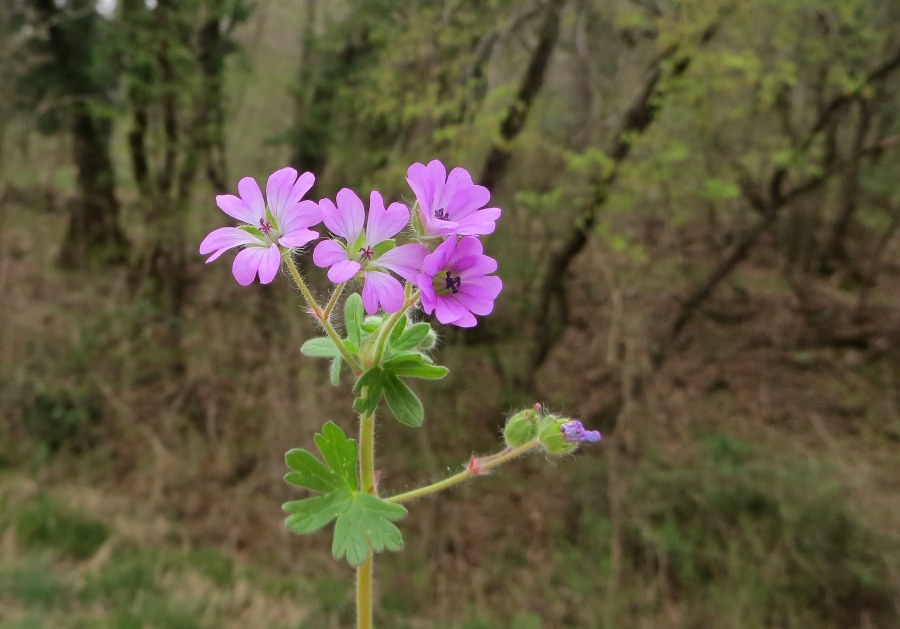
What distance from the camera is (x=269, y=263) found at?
101 centimetres

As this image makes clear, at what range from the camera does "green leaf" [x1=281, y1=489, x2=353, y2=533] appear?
1.14 metres

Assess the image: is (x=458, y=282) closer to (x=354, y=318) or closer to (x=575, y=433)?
(x=354, y=318)

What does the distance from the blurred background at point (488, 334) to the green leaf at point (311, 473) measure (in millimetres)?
2548

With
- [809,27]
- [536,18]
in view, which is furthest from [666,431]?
[809,27]

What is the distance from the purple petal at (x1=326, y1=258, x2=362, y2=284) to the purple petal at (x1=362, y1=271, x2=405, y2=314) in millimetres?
28

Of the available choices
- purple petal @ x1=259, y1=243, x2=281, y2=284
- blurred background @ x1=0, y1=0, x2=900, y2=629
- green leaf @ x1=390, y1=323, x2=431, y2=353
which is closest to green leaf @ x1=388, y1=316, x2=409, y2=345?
green leaf @ x1=390, y1=323, x2=431, y2=353

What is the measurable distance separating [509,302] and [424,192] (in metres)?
6.60

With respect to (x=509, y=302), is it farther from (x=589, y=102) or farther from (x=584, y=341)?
(x=589, y=102)

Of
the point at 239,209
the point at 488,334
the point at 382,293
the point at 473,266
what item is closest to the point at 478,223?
the point at 473,266

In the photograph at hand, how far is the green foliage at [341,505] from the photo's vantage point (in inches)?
43.4

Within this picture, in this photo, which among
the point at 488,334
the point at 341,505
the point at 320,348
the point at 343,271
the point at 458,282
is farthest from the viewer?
the point at 488,334

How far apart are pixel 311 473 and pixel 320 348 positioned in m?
0.22

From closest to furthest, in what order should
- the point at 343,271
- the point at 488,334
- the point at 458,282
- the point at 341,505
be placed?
the point at 343,271 → the point at 458,282 → the point at 341,505 → the point at 488,334

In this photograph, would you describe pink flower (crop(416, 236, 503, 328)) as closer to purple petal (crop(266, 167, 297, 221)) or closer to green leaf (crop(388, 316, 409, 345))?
green leaf (crop(388, 316, 409, 345))
